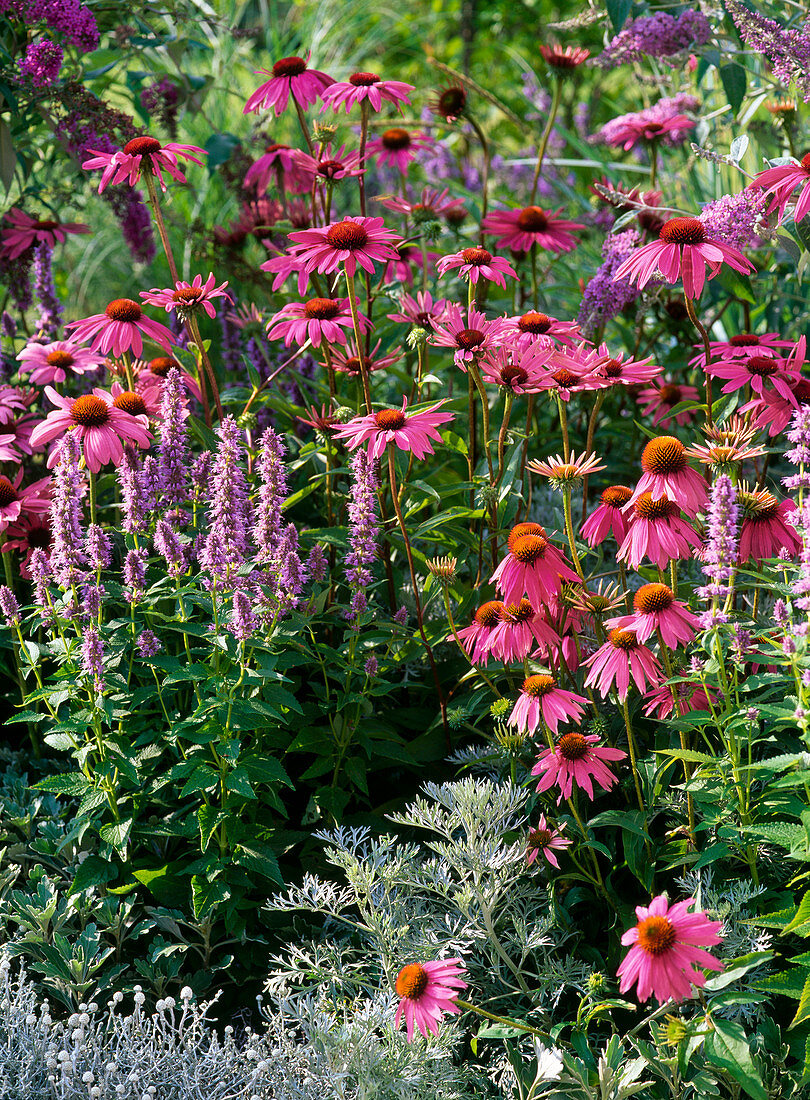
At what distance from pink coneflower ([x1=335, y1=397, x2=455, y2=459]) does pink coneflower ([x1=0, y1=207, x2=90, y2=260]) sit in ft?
5.24

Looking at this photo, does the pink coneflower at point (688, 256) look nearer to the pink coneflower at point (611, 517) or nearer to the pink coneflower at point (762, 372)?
the pink coneflower at point (762, 372)

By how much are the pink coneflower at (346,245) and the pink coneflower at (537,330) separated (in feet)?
1.13

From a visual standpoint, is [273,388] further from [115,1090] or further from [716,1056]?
[716,1056]

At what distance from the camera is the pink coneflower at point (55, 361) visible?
280 centimetres

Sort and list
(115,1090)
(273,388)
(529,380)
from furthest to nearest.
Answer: (273,388), (529,380), (115,1090)

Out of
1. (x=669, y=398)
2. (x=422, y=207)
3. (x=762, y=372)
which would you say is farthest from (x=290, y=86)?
(x=762, y=372)

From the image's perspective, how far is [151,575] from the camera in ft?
8.21

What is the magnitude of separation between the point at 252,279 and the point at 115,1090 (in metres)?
2.61

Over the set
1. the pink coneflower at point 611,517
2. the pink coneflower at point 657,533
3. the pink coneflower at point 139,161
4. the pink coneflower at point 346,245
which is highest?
the pink coneflower at point 139,161

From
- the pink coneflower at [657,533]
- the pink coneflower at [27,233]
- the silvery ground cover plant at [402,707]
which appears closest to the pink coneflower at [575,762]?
the silvery ground cover plant at [402,707]

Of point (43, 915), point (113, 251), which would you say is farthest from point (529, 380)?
point (113, 251)

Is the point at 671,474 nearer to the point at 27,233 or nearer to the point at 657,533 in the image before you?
the point at 657,533

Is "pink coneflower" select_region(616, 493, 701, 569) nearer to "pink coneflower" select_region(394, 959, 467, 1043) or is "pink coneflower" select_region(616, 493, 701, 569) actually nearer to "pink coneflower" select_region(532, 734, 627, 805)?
"pink coneflower" select_region(532, 734, 627, 805)

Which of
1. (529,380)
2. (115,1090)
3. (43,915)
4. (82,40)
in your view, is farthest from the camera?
(82,40)
